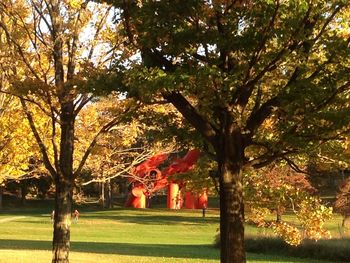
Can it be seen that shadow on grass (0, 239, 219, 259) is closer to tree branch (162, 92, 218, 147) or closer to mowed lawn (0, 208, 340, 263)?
mowed lawn (0, 208, 340, 263)

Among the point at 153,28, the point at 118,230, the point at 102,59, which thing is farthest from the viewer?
the point at 118,230

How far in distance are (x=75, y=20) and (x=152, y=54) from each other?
2.71 metres

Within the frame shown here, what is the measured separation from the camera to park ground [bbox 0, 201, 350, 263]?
62.7 feet

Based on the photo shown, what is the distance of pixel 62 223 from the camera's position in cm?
973

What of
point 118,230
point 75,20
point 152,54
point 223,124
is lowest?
point 118,230

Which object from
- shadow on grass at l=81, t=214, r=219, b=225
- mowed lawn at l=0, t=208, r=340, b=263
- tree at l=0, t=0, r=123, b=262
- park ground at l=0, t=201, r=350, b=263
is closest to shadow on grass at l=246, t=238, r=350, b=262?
park ground at l=0, t=201, r=350, b=263

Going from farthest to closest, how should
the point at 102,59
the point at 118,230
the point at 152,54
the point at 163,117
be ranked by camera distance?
the point at 118,230
the point at 102,59
the point at 163,117
the point at 152,54

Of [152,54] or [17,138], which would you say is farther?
[17,138]

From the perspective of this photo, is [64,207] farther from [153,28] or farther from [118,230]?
[118,230]

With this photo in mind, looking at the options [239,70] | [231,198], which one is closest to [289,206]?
[231,198]

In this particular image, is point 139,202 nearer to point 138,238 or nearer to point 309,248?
point 138,238

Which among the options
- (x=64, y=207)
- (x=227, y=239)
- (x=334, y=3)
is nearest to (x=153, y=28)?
(x=334, y=3)

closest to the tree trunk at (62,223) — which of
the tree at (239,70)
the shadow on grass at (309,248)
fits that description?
the tree at (239,70)

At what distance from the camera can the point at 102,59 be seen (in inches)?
425
